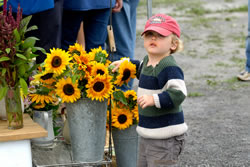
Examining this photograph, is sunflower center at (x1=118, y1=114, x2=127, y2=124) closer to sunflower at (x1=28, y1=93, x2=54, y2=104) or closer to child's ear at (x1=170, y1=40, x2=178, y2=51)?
sunflower at (x1=28, y1=93, x2=54, y2=104)

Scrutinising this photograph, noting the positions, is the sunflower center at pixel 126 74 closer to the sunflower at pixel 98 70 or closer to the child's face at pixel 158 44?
the sunflower at pixel 98 70

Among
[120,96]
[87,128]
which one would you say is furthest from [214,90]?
[87,128]

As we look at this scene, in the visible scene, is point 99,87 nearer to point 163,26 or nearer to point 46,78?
point 46,78

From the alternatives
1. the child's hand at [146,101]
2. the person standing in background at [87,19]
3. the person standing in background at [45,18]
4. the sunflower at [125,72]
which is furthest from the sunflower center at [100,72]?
the person standing in background at [87,19]

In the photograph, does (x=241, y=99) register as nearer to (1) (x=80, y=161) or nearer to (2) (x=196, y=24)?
(1) (x=80, y=161)

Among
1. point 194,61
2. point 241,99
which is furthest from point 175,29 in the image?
point 194,61

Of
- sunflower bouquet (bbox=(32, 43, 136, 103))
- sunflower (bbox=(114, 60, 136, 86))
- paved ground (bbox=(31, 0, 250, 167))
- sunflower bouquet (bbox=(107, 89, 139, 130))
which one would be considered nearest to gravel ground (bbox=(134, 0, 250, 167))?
paved ground (bbox=(31, 0, 250, 167))

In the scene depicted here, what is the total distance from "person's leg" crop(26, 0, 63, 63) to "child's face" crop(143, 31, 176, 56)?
74cm

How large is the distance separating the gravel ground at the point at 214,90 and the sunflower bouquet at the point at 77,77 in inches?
44.9

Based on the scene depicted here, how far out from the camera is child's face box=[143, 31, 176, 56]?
2330 millimetres

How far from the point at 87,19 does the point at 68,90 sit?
1.02m

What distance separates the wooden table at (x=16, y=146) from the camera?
2.24 meters

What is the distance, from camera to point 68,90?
2.47 m

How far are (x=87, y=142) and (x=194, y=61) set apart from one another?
4.73 m
